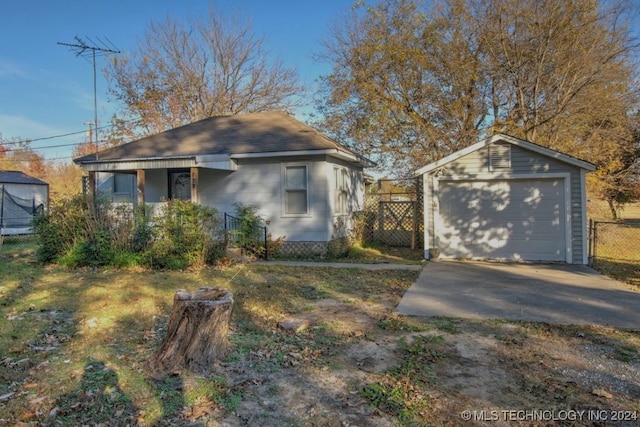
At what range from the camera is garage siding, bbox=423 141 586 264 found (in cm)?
988

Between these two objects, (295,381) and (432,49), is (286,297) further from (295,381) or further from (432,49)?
(432,49)

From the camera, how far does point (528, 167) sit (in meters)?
10.2

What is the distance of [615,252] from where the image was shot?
1220cm

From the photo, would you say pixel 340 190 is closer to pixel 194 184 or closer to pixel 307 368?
pixel 194 184

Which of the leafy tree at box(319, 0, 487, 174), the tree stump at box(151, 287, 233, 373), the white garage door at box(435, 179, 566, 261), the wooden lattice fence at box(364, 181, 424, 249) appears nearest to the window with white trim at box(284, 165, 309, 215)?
the white garage door at box(435, 179, 566, 261)

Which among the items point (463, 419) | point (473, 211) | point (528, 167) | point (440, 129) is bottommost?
point (463, 419)

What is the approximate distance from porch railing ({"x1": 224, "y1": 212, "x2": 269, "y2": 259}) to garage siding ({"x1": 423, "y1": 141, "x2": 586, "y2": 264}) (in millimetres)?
4406

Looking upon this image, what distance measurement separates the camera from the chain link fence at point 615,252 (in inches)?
343

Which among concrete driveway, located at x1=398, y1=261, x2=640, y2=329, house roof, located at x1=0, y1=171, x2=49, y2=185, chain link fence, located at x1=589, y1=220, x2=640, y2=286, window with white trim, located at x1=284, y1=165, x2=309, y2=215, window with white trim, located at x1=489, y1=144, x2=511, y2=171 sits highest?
house roof, located at x1=0, y1=171, x2=49, y2=185

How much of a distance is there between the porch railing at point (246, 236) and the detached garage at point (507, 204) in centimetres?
440

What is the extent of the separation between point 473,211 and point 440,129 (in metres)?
7.20

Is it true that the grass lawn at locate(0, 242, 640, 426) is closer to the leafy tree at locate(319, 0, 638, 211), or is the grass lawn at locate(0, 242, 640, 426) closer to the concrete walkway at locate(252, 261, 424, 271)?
the concrete walkway at locate(252, 261, 424, 271)

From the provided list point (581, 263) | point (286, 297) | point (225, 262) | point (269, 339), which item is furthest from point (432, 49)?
point (269, 339)

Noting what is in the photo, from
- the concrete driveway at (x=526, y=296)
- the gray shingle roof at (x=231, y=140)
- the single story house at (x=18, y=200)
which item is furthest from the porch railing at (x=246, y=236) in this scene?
the single story house at (x=18, y=200)
